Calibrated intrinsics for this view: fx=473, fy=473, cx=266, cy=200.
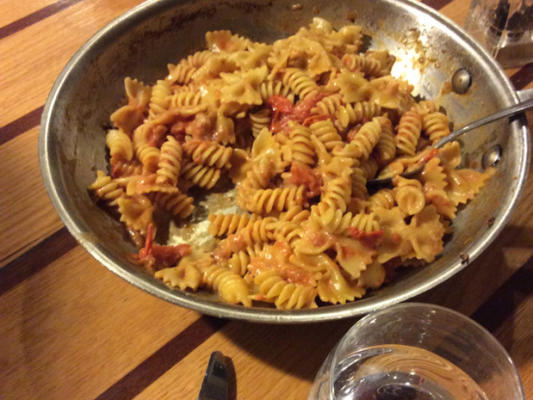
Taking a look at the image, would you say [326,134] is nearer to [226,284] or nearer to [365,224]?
[365,224]

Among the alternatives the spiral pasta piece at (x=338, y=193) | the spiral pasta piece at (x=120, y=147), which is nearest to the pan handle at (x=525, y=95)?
the spiral pasta piece at (x=338, y=193)

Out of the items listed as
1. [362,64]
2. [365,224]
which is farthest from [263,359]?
[362,64]

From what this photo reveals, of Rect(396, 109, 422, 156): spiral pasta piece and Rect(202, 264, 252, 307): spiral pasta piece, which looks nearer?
Rect(202, 264, 252, 307): spiral pasta piece

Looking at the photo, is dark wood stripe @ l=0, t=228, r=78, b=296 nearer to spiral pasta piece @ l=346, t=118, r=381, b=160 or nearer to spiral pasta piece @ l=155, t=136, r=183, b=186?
spiral pasta piece @ l=155, t=136, r=183, b=186

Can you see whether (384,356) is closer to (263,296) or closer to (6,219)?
(263,296)

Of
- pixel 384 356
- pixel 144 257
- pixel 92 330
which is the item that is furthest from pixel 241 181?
pixel 384 356

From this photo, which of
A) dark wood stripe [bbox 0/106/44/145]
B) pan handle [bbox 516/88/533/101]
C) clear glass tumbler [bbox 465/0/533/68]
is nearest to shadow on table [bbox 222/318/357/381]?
pan handle [bbox 516/88/533/101]
